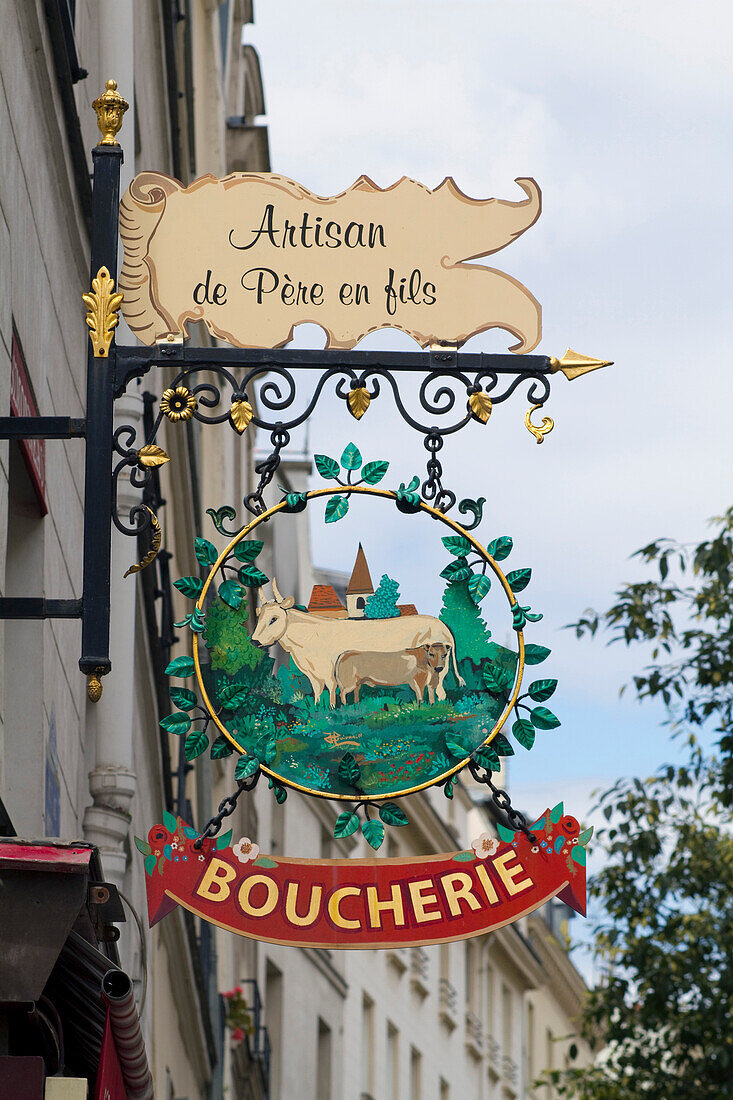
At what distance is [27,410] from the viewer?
282 inches

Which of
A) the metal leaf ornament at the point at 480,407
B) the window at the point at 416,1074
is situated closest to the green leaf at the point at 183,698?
the metal leaf ornament at the point at 480,407

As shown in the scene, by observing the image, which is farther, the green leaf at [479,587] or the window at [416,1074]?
the window at [416,1074]

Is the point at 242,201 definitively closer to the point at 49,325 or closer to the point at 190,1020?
the point at 49,325

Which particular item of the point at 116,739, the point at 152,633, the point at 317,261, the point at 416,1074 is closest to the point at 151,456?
the point at 317,261

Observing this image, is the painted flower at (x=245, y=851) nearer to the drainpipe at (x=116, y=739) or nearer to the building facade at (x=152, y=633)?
the building facade at (x=152, y=633)

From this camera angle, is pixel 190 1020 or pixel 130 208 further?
pixel 190 1020

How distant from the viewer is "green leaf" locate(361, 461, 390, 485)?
582 cm

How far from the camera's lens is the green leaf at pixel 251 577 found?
18.4 feet

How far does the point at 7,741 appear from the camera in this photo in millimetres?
7344

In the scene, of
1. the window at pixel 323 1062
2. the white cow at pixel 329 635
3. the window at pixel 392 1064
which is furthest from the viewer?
the window at pixel 392 1064

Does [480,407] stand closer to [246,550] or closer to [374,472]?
[374,472]

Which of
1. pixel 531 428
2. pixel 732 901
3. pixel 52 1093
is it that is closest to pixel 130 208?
pixel 531 428

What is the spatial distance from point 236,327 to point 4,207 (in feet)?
3.75

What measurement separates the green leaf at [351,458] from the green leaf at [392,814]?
1.06 m
